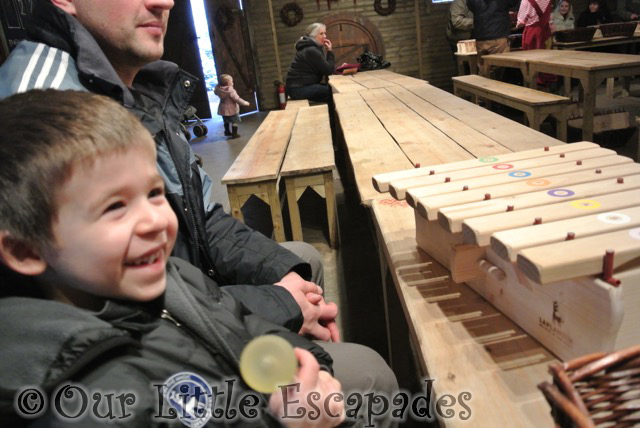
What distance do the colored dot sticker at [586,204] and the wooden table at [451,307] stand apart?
308mm

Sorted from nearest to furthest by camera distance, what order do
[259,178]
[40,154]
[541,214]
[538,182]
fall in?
[40,154] → [541,214] → [538,182] → [259,178]

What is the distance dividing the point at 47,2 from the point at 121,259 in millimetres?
906

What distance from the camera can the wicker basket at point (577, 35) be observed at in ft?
22.2

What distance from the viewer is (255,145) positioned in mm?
4062

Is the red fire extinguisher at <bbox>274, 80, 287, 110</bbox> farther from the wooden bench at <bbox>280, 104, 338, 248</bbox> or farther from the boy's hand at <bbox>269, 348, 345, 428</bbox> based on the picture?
the boy's hand at <bbox>269, 348, 345, 428</bbox>

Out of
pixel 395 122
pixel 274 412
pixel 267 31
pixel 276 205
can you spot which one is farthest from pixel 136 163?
pixel 267 31

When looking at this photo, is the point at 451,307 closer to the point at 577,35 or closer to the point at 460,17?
the point at 577,35

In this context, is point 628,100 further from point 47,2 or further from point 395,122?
point 47,2

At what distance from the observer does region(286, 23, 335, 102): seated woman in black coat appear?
7.28 m

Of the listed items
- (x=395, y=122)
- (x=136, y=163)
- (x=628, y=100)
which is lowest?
(x=628, y=100)

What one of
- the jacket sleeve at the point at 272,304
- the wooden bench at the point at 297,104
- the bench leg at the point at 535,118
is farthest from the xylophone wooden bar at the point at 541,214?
the wooden bench at the point at 297,104

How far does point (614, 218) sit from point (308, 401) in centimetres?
72

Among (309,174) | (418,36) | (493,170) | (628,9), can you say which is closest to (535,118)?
(309,174)

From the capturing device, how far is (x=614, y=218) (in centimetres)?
100
